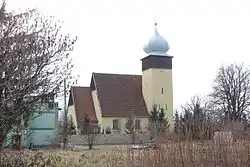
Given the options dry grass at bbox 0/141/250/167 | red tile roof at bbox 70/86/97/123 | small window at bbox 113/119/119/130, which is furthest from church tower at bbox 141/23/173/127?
dry grass at bbox 0/141/250/167

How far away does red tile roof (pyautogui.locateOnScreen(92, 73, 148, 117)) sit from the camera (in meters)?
58.7

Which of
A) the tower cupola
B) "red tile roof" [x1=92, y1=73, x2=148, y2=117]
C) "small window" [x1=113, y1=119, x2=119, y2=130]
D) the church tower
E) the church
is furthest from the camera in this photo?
the tower cupola

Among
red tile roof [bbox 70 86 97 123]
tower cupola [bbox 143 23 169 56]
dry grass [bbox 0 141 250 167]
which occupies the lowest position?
dry grass [bbox 0 141 250 167]

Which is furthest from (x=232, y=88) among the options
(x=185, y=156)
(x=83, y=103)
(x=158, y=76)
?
(x=185, y=156)

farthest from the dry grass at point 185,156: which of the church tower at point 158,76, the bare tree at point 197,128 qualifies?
the church tower at point 158,76

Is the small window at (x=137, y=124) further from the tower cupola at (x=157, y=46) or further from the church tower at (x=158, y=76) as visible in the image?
the tower cupola at (x=157, y=46)

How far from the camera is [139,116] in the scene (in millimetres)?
58938

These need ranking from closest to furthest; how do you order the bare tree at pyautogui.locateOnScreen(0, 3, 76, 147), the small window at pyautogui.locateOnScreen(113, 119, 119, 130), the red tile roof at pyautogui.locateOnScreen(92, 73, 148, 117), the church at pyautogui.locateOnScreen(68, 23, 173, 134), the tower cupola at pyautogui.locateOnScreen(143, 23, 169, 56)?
the bare tree at pyautogui.locateOnScreen(0, 3, 76, 147)
the small window at pyautogui.locateOnScreen(113, 119, 119, 130)
the church at pyautogui.locateOnScreen(68, 23, 173, 134)
the red tile roof at pyautogui.locateOnScreen(92, 73, 148, 117)
the tower cupola at pyautogui.locateOnScreen(143, 23, 169, 56)

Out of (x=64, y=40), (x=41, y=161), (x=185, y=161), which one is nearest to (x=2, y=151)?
(x=41, y=161)

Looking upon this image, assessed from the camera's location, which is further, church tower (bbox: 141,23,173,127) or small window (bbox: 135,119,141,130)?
church tower (bbox: 141,23,173,127)

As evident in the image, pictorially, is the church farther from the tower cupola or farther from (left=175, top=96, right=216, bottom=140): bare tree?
(left=175, top=96, right=216, bottom=140): bare tree

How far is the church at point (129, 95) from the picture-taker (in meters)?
58.5

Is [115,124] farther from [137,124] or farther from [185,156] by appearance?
[185,156]

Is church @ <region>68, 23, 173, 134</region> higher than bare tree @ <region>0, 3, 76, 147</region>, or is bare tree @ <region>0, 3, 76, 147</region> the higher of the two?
church @ <region>68, 23, 173, 134</region>
